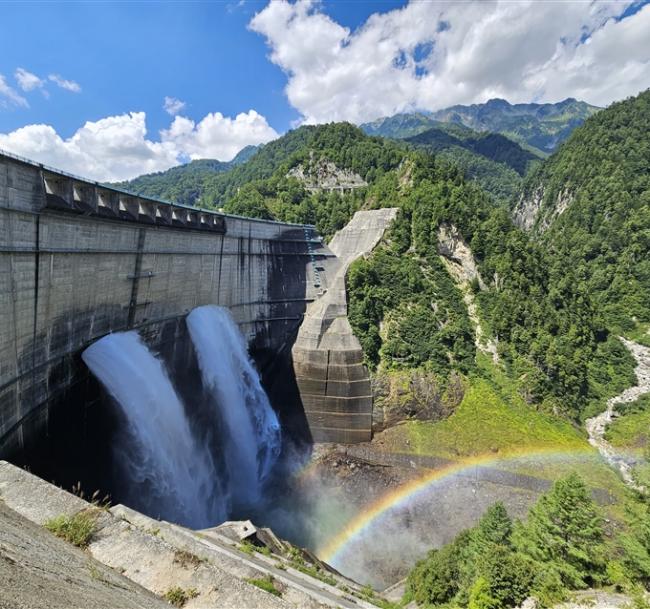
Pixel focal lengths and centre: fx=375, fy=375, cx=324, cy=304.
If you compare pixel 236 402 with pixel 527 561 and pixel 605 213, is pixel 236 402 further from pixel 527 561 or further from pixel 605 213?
pixel 605 213

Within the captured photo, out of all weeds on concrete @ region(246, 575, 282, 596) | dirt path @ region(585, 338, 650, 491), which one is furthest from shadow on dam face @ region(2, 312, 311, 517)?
dirt path @ region(585, 338, 650, 491)

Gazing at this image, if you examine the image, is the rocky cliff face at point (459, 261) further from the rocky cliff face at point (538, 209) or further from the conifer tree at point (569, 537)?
the rocky cliff face at point (538, 209)

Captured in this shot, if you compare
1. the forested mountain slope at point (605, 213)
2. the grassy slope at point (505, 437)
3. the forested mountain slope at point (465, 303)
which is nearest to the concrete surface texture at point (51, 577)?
the grassy slope at point (505, 437)

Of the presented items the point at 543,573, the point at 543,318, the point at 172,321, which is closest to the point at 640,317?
the point at 543,318

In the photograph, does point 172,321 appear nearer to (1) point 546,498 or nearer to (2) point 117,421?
(2) point 117,421

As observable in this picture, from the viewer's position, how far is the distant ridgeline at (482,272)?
3172 centimetres

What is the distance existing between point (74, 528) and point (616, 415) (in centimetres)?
4027

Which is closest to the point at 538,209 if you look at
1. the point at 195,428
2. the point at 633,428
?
the point at 633,428

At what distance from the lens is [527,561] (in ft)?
41.5

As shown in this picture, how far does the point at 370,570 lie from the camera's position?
775 inches

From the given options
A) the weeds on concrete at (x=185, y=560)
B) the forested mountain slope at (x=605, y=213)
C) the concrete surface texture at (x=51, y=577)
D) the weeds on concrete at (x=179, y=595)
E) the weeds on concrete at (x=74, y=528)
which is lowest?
the weeds on concrete at (x=179, y=595)

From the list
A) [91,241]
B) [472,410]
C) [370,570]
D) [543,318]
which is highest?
[91,241]

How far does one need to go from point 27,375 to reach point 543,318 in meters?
36.2

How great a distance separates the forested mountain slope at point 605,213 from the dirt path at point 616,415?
5.57 meters
